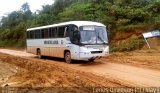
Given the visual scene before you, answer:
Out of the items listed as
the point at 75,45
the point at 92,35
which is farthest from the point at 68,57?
the point at 92,35

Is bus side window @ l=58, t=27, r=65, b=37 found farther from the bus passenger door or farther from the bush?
the bush

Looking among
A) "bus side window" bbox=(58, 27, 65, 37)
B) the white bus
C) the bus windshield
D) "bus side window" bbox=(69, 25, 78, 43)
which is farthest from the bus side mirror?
"bus side window" bbox=(58, 27, 65, 37)

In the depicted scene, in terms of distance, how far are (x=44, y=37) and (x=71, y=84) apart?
13.8m

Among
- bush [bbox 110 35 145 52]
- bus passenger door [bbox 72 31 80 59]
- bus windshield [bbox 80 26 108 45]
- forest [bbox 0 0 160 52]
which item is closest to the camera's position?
bus windshield [bbox 80 26 108 45]

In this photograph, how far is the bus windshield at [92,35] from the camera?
819 inches

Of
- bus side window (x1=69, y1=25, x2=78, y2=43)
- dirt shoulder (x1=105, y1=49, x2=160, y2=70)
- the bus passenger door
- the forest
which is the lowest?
dirt shoulder (x1=105, y1=49, x2=160, y2=70)

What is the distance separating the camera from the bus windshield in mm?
20797

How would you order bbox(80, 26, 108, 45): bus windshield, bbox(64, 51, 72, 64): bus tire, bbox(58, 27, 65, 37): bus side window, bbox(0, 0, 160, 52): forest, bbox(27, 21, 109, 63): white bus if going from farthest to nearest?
1. bbox(0, 0, 160, 52): forest
2. bbox(58, 27, 65, 37): bus side window
3. bbox(64, 51, 72, 64): bus tire
4. bbox(80, 26, 108, 45): bus windshield
5. bbox(27, 21, 109, 63): white bus

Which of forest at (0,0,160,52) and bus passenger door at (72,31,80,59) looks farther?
forest at (0,0,160,52)

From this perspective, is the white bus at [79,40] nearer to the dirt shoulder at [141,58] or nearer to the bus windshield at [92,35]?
the bus windshield at [92,35]

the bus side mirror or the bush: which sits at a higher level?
the bus side mirror

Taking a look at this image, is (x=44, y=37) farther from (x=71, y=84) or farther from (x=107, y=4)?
(x=71, y=84)

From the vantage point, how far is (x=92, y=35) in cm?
2106

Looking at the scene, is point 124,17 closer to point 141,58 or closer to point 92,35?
point 141,58
